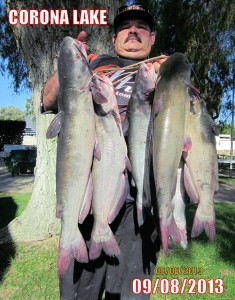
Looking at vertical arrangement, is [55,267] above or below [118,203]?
below

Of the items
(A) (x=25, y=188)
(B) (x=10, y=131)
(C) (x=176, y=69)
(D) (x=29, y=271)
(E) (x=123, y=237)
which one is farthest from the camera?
(B) (x=10, y=131)

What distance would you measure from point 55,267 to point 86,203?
281 centimetres

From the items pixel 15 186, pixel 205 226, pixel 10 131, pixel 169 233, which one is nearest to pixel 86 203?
pixel 169 233

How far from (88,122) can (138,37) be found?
0.81 meters

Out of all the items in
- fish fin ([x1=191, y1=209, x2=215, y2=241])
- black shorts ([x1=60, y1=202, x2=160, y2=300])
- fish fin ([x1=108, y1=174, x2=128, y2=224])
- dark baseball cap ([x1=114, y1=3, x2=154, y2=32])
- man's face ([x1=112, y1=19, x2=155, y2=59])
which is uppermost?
dark baseball cap ([x1=114, y1=3, x2=154, y2=32])

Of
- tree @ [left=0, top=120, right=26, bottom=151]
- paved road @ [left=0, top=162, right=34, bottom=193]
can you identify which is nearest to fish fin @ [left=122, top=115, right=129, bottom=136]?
paved road @ [left=0, top=162, right=34, bottom=193]

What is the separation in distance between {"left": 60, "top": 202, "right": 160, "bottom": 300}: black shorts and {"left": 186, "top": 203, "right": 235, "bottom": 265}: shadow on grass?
2.65m

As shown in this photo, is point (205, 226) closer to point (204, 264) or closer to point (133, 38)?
point (133, 38)

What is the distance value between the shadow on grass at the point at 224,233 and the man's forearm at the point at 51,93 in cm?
343

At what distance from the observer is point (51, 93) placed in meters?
2.07

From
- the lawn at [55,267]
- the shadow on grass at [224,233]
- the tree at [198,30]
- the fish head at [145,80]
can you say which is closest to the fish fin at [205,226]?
the fish head at [145,80]

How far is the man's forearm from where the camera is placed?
2.02m

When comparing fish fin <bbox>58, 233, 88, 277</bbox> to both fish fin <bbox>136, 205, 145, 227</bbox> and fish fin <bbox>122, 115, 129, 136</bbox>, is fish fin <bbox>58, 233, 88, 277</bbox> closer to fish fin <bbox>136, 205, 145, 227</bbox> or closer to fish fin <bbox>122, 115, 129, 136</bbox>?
fish fin <bbox>136, 205, 145, 227</bbox>

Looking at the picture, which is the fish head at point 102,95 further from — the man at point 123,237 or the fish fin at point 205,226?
the fish fin at point 205,226
